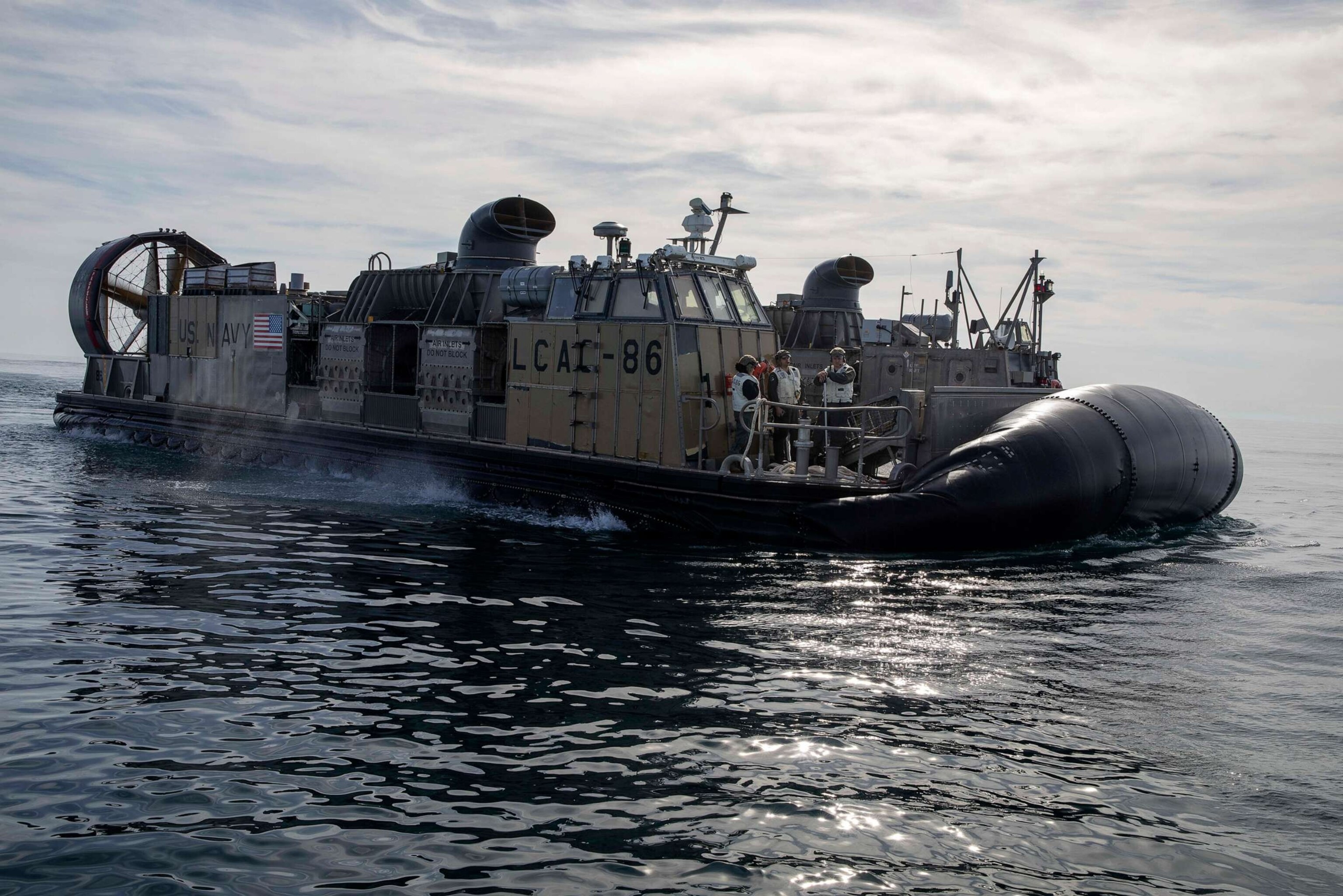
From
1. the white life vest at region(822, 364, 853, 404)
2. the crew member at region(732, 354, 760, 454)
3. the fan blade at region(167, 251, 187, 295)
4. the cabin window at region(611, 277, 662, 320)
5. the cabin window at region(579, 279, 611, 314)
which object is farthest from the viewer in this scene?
the fan blade at region(167, 251, 187, 295)

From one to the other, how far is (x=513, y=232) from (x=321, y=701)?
493 inches

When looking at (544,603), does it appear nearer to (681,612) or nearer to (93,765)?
(681,612)

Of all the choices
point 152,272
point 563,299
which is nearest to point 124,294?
point 152,272

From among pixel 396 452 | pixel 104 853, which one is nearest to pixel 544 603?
pixel 104 853

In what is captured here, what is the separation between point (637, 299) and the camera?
46.4 feet

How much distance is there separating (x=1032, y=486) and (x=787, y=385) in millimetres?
3325

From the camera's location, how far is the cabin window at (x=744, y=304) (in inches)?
590

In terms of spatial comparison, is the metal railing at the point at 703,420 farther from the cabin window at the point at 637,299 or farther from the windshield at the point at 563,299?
the windshield at the point at 563,299

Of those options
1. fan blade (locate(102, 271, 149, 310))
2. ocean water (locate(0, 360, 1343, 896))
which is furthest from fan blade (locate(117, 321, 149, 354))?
ocean water (locate(0, 360, 1343, 896))

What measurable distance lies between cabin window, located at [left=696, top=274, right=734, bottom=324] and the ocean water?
3.88 m

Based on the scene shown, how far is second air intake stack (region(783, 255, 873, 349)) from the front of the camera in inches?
1171

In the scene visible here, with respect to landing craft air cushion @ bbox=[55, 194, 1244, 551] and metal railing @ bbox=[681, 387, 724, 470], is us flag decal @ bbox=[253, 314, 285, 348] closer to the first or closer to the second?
landing craft air cushion @ bbox=[55, 194, 1244, 551]

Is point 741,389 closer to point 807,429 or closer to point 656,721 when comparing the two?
point 807,429

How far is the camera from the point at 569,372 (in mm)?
14836
